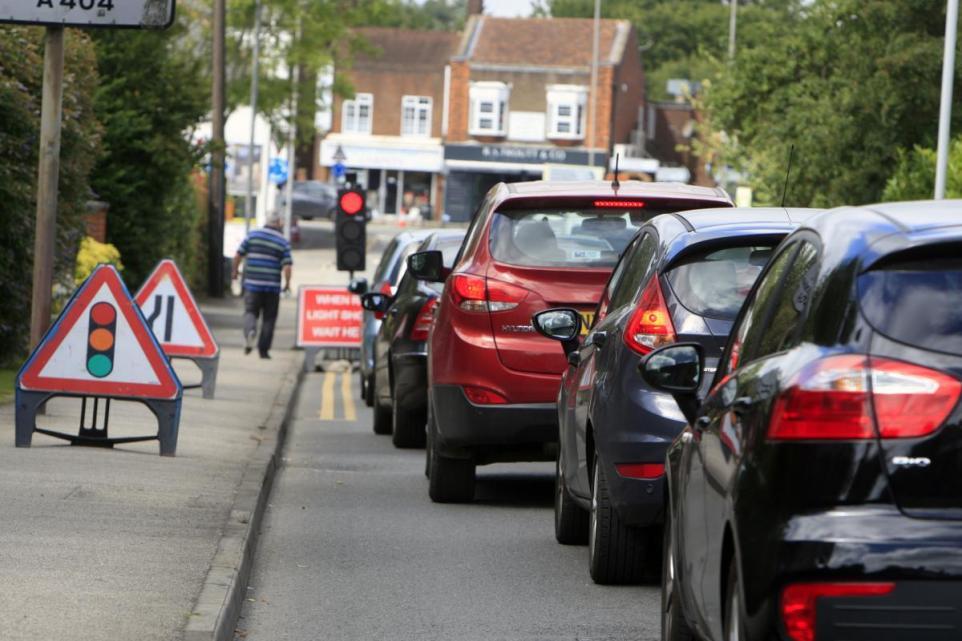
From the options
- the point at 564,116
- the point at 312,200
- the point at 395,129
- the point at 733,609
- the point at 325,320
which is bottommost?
the point at 312,200

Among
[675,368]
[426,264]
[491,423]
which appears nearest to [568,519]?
[491,423]

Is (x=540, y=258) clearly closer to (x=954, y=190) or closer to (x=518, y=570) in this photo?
(x=518, y=570)

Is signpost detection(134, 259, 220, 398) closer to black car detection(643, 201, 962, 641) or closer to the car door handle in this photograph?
the car door handle

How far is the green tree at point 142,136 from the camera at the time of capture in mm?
31516

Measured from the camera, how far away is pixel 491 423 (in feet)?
35.3

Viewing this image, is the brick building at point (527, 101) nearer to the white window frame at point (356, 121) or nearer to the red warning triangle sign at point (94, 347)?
the white window frame at point (356, 121)

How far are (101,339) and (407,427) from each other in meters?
3.86

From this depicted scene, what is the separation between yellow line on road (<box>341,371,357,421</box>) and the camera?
1979 centimetres

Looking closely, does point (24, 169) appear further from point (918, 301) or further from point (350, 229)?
point (918, 301)

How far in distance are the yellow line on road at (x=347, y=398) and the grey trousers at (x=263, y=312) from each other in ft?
3.84

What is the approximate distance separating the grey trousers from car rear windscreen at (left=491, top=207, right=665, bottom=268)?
15.3 meters

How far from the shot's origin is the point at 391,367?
15.5 metres

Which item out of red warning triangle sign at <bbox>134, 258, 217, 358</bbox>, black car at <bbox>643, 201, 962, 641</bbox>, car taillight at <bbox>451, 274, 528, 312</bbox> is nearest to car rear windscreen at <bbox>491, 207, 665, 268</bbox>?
car taillight at <bbox>451, 274, 528, 312</bbox>

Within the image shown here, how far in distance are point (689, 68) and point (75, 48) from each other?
9310 centimetres
